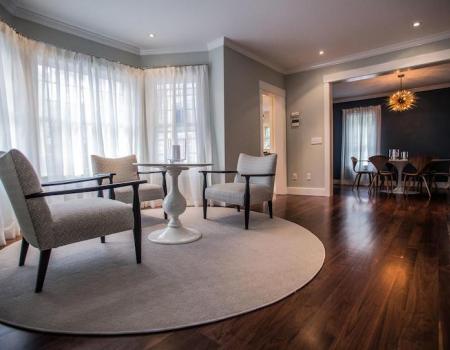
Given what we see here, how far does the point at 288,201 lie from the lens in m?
4.61

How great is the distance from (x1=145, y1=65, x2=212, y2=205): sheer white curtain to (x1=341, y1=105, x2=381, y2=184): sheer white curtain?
201 inches

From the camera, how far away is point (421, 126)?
6.59 metres

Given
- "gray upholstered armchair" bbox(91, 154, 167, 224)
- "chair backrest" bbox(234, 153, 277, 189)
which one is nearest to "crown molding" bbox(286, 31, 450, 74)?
"chair backrest" bbox(234, 153, 277, 189)

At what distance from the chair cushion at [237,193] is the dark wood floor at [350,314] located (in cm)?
84

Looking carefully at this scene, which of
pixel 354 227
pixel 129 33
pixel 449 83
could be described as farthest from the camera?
pixel 449 83

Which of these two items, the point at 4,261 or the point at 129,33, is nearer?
the point at 4,261

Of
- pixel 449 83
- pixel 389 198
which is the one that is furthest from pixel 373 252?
pixel 449 83

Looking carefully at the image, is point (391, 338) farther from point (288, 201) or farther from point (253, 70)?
point (253, 70)

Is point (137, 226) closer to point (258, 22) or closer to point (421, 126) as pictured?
point (258, 22)

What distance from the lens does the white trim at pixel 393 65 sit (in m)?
3.93

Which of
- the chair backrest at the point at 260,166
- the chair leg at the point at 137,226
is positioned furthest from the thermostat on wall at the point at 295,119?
the chair leg at the point at 137,226

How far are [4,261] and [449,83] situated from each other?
8569mm

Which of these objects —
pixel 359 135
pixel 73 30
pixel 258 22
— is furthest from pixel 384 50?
pixel 73 30

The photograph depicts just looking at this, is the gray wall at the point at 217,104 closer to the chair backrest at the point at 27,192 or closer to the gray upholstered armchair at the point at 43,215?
the gray upholstered armchair at the point at 43,215
